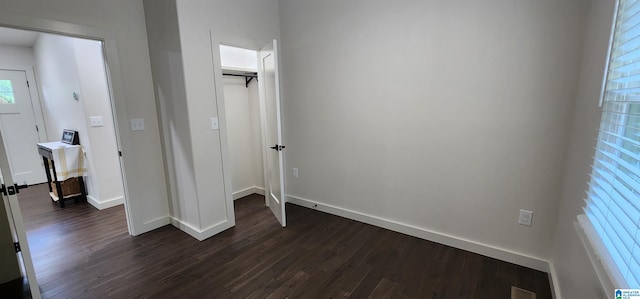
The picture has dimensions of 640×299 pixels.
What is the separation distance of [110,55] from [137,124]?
2.27 feet

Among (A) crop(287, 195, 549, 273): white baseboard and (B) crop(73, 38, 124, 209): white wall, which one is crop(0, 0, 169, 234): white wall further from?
(A) crop(287, 195, 549, 273): white baseboard

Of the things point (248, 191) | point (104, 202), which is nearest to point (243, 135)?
point (248, 191)

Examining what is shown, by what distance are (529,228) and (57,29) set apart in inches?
167

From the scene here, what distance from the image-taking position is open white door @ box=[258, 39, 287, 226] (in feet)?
9.20

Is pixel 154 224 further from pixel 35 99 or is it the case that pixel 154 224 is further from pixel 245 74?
pixel 35 99

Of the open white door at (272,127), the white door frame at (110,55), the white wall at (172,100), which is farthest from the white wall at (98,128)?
the open white door at (272,127)

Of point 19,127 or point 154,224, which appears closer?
point 154,224

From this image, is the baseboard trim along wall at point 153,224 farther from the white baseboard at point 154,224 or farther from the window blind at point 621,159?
the window blind at point 621,159

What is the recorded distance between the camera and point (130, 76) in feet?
8.75

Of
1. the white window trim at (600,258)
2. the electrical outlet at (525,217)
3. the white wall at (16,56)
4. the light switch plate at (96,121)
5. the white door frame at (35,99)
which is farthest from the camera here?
the white door frame at (35,99)

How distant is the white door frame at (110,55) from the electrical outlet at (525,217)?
3.72 m

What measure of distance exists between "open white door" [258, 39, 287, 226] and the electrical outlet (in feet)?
7.26

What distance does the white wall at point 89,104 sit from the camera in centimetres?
338

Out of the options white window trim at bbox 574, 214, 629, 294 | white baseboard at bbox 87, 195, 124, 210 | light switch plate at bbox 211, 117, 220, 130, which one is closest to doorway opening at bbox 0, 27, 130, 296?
white baseboard at bbox 87, 195, 124, 210
